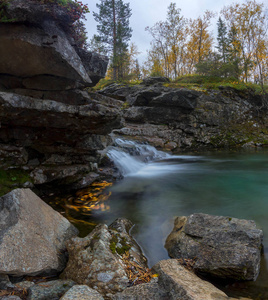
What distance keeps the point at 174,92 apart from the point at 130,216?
40.4 feet

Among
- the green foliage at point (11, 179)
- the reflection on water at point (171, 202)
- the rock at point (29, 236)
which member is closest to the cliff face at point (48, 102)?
the green foliage at point (11, 179)

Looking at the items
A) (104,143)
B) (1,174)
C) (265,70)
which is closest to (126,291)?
(1,174)

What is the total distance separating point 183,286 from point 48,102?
4.75 meters

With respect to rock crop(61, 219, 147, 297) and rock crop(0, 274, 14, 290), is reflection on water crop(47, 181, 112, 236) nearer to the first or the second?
rock crop(61, 219, 147, 297)

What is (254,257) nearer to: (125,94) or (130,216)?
(130,216)

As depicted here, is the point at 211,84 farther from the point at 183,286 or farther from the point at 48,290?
the point at 48,290

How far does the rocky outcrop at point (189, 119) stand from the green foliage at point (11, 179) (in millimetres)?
9374

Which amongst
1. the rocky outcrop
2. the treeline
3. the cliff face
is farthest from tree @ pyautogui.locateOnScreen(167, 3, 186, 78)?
the cliff face

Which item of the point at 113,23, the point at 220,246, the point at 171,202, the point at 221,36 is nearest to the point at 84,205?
the point at 171,202

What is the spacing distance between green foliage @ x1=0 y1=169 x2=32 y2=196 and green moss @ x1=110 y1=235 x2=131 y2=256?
141 inches

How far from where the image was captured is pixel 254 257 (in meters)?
2.50

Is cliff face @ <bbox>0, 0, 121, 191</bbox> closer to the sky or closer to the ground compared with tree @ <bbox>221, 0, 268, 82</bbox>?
closer to the ground

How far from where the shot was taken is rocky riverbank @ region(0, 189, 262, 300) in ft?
6.64

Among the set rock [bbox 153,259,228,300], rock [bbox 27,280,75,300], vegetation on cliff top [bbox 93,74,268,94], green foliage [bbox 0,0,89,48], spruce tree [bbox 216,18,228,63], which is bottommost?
rock [bbox 27,280,75,300]
